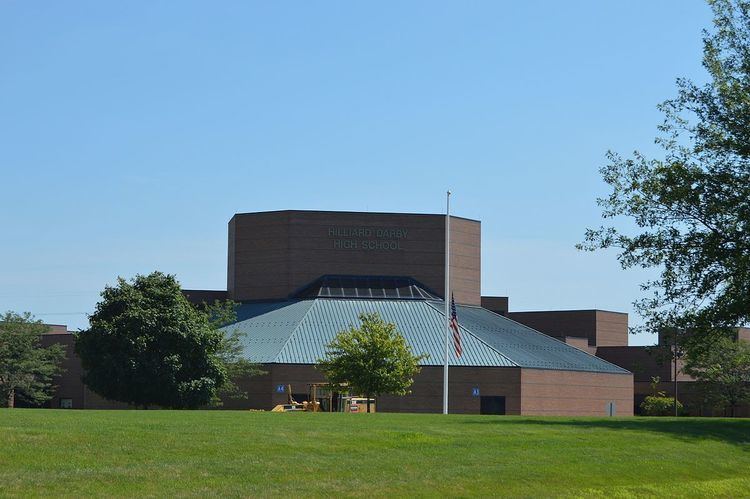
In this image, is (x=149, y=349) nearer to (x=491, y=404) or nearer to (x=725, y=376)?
(x=491, y=404)

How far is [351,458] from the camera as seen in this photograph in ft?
96.9

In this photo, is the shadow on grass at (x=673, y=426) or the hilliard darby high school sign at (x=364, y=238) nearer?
the shadow on grass at (x=673, y=426)

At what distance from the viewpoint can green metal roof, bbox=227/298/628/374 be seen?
258 feet

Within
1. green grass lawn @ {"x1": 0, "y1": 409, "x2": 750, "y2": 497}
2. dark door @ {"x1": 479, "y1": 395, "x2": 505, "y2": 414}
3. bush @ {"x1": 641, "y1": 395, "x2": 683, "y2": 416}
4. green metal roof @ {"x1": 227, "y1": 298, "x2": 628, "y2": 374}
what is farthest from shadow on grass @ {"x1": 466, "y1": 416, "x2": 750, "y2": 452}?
bush @ {"x1": 641, "y1": 395, "x2": 683, "y2": 416}

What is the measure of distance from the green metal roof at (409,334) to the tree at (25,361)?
14.2 meters

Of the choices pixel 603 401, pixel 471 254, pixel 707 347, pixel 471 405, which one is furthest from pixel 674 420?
pixel 471 254

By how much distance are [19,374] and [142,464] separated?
201 feet

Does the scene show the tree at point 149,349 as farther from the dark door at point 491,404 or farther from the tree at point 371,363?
the dark door at point 491,404

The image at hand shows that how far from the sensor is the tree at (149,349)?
60406 millimetres

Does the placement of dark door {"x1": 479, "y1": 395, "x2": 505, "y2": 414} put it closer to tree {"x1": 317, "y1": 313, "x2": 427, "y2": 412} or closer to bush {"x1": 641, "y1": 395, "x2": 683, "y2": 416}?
tree {"x1": 317, "y1": 313, "x2": 427, "y2": 412}

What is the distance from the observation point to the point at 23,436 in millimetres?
28297

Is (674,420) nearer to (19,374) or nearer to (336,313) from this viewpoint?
(336,313)

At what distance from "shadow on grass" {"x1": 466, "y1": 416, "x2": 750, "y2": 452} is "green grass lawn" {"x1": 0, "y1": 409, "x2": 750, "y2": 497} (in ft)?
0.64

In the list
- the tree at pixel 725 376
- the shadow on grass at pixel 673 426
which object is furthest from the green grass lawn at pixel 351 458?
the tree at pixel 725 376
